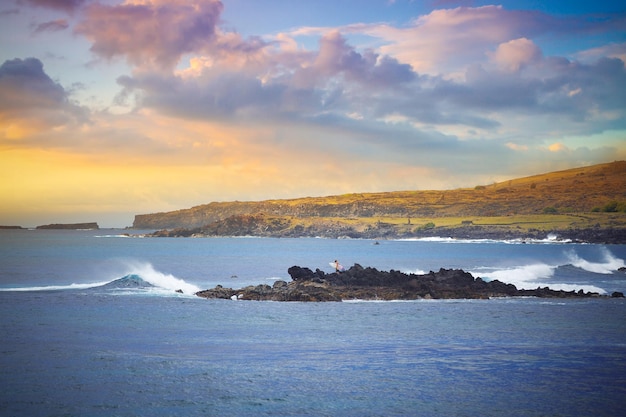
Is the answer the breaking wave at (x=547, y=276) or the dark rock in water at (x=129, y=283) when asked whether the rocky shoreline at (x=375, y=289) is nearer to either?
the breaking wave at (x=547, y=276)

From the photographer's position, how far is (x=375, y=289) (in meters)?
45.7

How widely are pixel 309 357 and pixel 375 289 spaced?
22.0 m

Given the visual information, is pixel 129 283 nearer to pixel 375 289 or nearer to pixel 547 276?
pixel 375 289

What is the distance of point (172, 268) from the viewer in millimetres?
78312

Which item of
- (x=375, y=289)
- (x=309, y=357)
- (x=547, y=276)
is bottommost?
(x=309, y=357)

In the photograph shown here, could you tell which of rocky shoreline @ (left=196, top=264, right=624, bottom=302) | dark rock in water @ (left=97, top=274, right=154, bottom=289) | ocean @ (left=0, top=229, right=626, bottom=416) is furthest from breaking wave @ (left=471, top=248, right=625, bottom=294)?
dark rock in water @ (left=97, top=274, right=154, bottom=289)

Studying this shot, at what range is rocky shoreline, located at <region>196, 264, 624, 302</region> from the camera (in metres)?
43.5

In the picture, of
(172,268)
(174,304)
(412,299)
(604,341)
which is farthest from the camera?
(172,268)

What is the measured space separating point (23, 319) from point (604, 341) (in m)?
27.6

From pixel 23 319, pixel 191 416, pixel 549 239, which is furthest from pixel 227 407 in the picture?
pixel 549 239

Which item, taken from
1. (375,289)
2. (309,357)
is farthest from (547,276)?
(309,357)

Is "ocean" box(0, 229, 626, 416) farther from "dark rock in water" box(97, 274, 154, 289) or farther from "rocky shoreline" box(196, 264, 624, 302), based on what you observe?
"dark rock in water" box(97, 274, 154, 289)

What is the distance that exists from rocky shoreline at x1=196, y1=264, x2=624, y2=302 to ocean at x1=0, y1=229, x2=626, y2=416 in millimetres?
2187

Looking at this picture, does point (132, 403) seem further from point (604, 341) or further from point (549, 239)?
point (549, 239)
